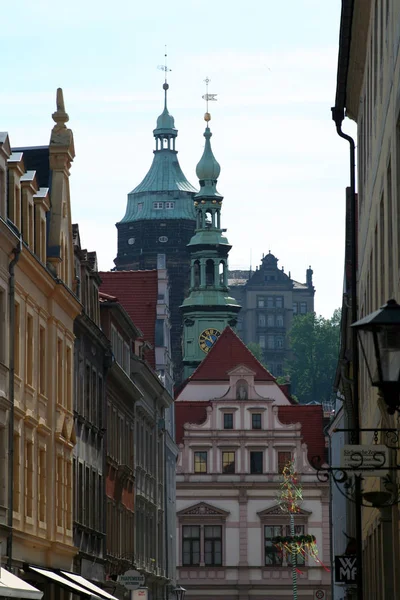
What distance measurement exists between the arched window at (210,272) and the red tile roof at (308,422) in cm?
3387

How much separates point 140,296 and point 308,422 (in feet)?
90.5

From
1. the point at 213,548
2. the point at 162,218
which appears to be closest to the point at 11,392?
the point at 213,548

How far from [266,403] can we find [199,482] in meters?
5.57

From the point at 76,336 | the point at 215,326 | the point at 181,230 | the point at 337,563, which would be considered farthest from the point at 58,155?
the point at 181,230

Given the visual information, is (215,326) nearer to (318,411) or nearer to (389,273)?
(318,411)

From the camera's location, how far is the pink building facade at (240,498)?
85.8 m

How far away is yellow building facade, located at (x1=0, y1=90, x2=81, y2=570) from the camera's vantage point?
27844 mm

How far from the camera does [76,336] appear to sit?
123ft

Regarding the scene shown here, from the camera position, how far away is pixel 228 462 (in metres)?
87.2

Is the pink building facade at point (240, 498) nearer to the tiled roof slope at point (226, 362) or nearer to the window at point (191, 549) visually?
the window at point (191, 549)

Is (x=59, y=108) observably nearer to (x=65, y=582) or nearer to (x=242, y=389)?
(x=65, y=582)

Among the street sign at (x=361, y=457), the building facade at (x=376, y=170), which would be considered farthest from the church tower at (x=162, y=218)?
the street sign at (x=361, y=457)

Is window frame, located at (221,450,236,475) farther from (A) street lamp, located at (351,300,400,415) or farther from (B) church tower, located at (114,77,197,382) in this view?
(B) church tower, located at (114,77,197,382)

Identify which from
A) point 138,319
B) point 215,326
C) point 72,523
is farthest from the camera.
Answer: point 215,326
